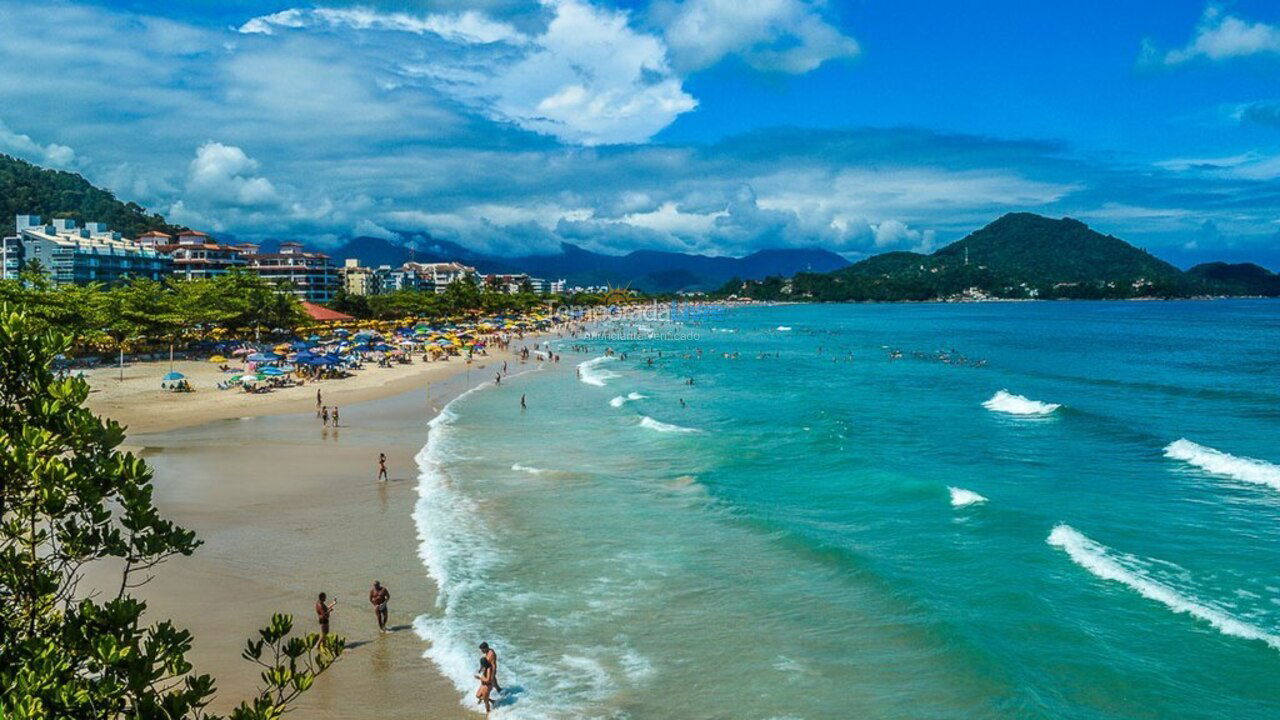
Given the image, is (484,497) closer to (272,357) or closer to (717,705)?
(717,705)

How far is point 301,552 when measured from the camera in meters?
18.3

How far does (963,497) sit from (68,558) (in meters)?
22.7

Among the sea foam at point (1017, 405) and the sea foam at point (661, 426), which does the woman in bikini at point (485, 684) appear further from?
the sea foam at point (1017, 405)

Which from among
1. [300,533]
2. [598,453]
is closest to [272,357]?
[598,453]

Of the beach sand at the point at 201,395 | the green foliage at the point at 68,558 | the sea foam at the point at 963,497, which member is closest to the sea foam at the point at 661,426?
the sea foam at the point at 963,497

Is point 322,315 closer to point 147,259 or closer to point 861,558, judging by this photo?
point 147,259

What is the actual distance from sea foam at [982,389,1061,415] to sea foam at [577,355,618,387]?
920 inches

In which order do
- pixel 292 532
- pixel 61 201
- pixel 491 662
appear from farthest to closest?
pixel 61 201 < pixel 292 532 < pixel 491 662

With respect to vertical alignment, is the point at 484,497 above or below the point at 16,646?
below

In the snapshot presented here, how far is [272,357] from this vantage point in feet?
161

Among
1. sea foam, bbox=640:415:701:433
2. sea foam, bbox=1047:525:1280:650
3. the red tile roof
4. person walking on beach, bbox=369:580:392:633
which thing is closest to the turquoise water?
sea foam, bbox=1047:525:1280:650

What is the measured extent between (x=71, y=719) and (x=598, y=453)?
25276mm

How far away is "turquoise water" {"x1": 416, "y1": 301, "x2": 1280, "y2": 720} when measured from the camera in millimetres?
12703

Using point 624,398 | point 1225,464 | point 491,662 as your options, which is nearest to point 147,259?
point 624,398
